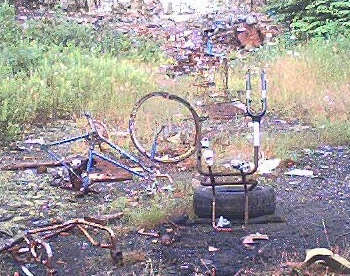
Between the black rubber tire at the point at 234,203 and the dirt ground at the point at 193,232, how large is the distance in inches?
5.0

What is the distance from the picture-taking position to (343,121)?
305 inches

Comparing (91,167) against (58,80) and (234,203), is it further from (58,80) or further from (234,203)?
(58,80)

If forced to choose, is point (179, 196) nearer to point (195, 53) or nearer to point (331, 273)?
point (331, 273)

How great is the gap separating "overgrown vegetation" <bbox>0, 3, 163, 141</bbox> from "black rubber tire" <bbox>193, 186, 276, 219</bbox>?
10.0ft

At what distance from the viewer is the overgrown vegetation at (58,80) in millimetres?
8008

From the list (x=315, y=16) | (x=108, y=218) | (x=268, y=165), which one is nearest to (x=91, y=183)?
(x=108, y=218)

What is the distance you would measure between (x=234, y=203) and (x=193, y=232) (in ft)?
1.34

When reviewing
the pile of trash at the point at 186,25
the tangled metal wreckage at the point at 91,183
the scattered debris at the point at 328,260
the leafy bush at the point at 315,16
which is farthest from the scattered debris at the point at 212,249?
the leafy bush at the point at 315,16

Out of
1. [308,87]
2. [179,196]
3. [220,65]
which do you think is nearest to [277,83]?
[308,87]

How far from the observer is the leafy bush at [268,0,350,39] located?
38.9 ft

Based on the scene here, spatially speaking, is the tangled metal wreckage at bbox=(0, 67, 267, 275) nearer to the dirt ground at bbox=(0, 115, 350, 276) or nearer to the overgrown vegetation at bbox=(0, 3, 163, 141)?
the dirt ground at bbox=(0, 115, 350, 276)

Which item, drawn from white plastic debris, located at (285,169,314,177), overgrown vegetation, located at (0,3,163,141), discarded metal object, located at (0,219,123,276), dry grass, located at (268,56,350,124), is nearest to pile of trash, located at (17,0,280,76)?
overgrown vegetation, located at (0,3,163,141)

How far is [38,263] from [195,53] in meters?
8.71

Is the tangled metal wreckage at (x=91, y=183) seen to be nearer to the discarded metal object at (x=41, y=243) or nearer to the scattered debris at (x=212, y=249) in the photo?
the discarded metal object at (x=41, y=243)
